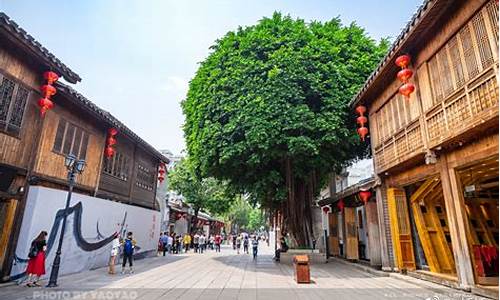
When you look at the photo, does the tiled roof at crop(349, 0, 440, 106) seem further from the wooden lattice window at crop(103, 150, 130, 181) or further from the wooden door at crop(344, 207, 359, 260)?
the wooden lattice window at crop(103, 150, 130, 181)

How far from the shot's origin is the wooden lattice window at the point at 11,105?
8.38 meters

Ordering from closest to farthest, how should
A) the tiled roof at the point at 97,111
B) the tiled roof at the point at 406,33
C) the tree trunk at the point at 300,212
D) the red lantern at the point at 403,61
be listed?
1. the tiled roof at the point at 406,33
2. the red lantern at the point at 403,61
3. the tiled roof at the point at 97,111
4. the tree trunk at the point at 300,212

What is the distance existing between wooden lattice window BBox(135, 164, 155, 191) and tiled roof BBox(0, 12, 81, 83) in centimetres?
837

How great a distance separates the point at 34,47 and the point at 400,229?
12853mm

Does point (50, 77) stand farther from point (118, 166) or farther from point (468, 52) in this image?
point (468, 52)

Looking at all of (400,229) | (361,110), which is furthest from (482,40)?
(400,229)

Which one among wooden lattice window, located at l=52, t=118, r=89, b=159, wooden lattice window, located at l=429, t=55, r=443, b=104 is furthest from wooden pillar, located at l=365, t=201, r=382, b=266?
wooden lattice window, located at l=52, t=118, r=89, b=159

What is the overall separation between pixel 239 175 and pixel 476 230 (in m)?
9.47

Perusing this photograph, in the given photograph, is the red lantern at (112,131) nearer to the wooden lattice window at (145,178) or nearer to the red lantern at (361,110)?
the wooden lattice window at (145,178)

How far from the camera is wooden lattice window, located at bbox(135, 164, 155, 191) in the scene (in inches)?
695

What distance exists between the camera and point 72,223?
35.4 ft

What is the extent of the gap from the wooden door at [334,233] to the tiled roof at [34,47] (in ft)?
51.2

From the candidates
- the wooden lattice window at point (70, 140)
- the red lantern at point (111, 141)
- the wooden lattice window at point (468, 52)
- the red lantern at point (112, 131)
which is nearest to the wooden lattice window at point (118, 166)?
the red lantern at point (111, 141)

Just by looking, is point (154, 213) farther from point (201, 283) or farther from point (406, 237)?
point (406, 237)
